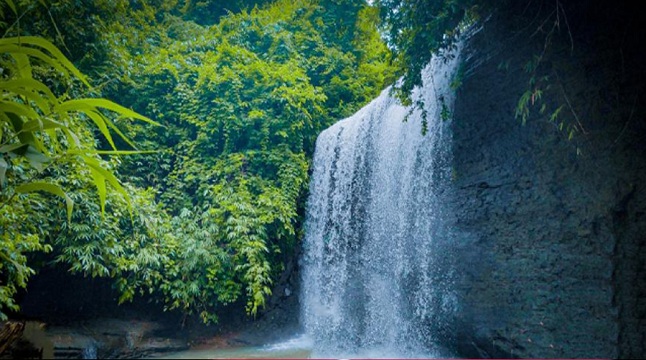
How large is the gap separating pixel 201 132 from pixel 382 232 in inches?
154

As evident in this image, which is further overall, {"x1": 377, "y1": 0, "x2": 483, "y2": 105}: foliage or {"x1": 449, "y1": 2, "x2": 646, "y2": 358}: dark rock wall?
{"x1": 377, "y1": 0, "x2": 483, "y2": 105}: foliage

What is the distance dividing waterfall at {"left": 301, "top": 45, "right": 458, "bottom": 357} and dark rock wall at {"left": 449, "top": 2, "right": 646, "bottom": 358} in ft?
1.38

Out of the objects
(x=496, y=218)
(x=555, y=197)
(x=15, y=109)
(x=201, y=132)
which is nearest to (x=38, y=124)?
(x=15, y=109)

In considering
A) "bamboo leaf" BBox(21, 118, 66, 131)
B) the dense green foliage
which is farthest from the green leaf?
the dense green foliage

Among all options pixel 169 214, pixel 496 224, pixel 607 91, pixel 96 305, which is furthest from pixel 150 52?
pixel 607 91

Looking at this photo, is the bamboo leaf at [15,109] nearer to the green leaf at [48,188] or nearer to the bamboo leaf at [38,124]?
the bamboo leaf at [38,124]

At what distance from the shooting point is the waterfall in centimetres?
493

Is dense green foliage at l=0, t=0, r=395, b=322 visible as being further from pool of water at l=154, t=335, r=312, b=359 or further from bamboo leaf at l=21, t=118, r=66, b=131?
bamboo leaf at l=21, t=118, r=66, b=131

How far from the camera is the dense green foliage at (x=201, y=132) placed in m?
5.16

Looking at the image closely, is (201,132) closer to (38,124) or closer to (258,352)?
(258,352)

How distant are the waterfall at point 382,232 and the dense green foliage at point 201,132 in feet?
2.25

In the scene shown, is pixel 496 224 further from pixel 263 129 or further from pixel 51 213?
pixel 51 213

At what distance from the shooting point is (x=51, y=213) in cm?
460

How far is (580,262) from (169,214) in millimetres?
6021
